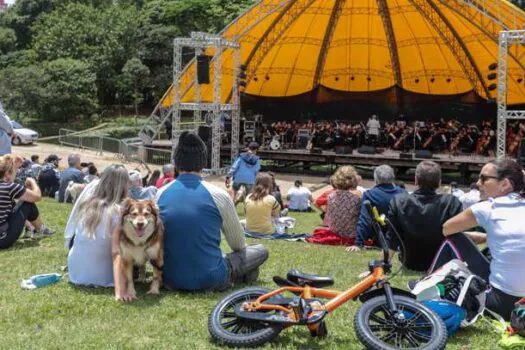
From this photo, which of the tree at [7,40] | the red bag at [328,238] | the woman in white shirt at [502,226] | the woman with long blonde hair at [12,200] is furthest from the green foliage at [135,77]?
the woman in white shirt at [502,226]

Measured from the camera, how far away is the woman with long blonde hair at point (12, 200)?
20.4 feet

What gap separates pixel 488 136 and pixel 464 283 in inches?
674

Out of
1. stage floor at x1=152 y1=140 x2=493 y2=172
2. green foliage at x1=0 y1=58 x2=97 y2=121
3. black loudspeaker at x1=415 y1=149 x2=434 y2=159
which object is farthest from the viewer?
green foliage at x1=0 y1=58 x2=97 y2=121

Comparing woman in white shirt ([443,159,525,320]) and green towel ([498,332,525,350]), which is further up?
woman in white shirt ([443,159,525,320])

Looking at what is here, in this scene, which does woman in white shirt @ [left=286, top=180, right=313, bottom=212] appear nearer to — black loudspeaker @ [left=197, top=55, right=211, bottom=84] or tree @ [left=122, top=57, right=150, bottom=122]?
Result: black loudspeaker @ [left=197, top=55, right=211, bottom=84]

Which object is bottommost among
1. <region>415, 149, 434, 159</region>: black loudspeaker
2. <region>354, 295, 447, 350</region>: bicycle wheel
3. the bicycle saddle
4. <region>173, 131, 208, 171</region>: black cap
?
<region>415, 149, 434, 159</region>: black loudspeaker

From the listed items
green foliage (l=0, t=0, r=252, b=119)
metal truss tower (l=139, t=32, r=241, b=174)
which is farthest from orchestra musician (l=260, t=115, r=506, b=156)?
green foliage (l=0, t=0, r=252, b=119)

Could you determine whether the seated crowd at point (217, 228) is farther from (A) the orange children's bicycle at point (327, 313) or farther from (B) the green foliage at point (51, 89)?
(B) the green foliage at point (51, 89)

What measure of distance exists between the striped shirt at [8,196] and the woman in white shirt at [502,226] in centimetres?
425

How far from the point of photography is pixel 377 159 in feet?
66.1

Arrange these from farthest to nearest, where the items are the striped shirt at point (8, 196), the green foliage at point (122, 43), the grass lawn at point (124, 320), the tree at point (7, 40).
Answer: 1. the tree at point (7, 40)
2. the green foliage at point (122, 43)
3. the striped shirt at point (8, 196)
4. the grass lawn at point (124, 320)

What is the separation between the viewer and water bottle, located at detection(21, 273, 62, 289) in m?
4.96

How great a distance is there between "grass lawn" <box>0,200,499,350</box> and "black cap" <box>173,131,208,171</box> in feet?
3.12

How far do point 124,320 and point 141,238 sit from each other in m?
0.61
